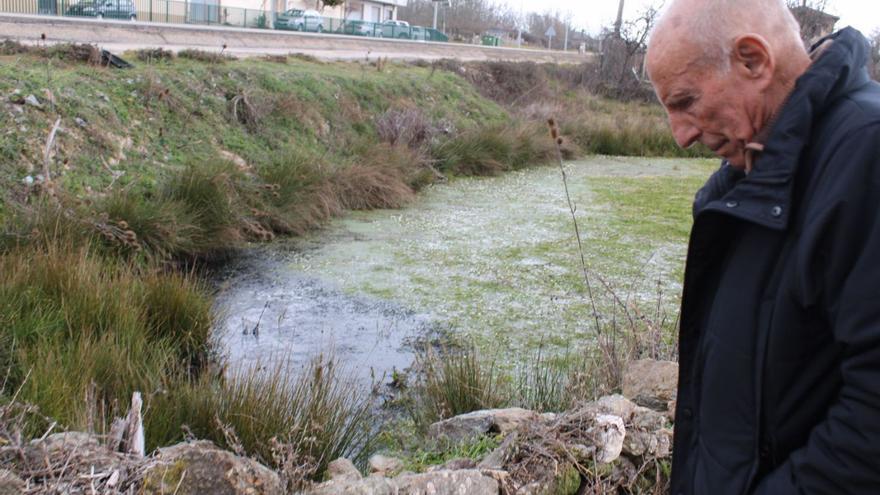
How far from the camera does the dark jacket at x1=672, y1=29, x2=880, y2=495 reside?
3.46 feet

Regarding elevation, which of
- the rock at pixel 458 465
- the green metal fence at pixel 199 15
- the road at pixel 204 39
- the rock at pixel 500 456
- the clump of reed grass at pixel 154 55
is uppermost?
the green metal fence at pixel 199 15

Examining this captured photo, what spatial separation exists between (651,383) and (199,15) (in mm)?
29788

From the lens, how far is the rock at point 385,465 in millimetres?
2623

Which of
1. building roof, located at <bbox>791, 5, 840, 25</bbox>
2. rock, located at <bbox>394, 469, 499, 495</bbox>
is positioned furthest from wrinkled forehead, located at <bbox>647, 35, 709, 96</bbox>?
building roof, located at <bbox>791, 5, 840, 25</bbox>

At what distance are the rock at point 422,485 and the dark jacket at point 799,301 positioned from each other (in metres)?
0.96

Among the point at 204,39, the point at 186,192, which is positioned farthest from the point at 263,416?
the point at 204,39

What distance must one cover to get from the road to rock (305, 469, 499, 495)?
33.2ft

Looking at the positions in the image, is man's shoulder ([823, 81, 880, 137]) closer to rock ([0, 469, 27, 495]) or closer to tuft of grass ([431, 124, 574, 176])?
rock ([0, 469, 27, 495])

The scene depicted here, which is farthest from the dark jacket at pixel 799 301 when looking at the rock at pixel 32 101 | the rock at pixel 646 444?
the rock at pixel 32 101

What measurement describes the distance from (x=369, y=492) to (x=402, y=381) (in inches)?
84.8

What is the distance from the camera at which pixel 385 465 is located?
273cm

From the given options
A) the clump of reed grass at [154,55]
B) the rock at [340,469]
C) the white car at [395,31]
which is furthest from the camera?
the white car at [395,31]

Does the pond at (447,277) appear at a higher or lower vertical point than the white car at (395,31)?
lower

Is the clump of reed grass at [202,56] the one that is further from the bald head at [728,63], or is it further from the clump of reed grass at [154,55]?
the bald head at [728,63]
